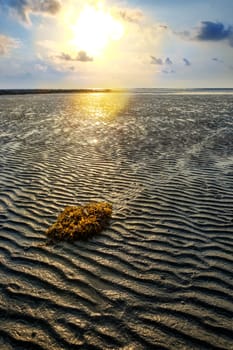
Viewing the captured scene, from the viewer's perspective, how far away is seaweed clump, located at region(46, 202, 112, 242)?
241 inches

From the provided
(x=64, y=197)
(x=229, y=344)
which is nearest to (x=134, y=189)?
(x=64, y=197)

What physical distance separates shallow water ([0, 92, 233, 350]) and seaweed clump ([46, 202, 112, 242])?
19cm

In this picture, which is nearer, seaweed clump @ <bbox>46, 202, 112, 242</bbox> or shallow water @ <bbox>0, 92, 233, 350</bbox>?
shallow water @ <bbox>0, 92, 233, 350</bbox>

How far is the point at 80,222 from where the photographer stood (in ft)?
21.4

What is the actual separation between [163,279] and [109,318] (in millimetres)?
1199

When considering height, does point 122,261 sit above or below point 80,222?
below

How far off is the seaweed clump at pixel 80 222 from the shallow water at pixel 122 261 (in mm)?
190

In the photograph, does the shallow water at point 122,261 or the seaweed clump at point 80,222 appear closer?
the shallow water at point 122,261

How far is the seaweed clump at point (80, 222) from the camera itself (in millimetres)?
6129

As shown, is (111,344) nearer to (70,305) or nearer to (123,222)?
(70,305)

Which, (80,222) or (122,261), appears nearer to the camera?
(122,261)

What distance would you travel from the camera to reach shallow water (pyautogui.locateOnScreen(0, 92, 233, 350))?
12.8 ft

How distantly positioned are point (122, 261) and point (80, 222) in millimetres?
1566

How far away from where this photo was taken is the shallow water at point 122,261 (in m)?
3.89
